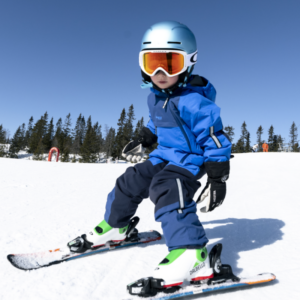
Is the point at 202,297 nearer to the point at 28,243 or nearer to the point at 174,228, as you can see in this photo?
the point at 174,228

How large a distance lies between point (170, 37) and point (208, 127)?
2.41 ft

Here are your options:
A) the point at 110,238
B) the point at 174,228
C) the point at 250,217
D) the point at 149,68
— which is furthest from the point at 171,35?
the point at 250,217

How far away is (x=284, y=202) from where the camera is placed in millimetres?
3199

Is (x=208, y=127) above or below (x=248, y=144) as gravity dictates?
below

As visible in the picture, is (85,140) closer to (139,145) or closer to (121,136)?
(121,136)

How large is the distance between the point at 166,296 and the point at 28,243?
1.21 meters

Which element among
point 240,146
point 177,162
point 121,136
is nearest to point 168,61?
point 177,162

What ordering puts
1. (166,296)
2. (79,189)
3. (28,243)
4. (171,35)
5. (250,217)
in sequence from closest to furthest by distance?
(166,296) < (171,35) < (28,243) < (250,217) < (79,189)

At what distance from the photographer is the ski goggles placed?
5.29 ft

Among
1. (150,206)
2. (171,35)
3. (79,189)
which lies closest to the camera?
(171,35)

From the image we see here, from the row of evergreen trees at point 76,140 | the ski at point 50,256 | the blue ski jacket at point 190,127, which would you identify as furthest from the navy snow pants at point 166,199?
the row of evergreen trees at point 76,140

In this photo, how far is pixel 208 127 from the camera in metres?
1.49

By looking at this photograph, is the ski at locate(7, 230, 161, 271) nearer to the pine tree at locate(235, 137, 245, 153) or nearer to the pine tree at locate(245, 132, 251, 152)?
the pine tree at locate(235, 137, 245, 153)

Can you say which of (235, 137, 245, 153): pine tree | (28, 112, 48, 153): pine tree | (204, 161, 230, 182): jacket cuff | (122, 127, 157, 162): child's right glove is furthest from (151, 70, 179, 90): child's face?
(28, 112, 48, 153): pine tree
